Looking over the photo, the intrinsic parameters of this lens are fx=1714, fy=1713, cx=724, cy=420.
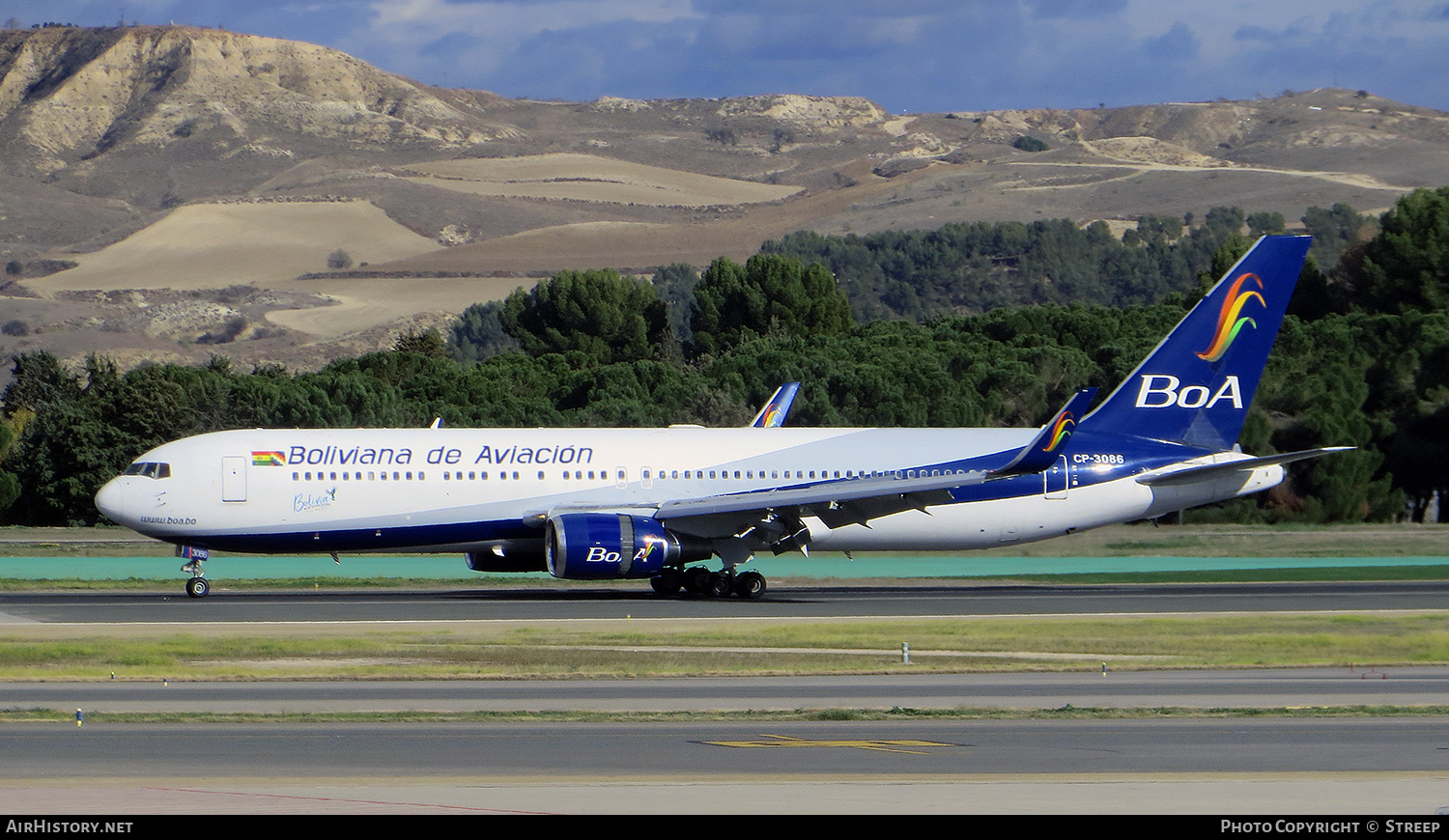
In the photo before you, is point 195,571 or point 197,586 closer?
Answer: point 197,586

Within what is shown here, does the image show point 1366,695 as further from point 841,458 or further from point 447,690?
point 841,458

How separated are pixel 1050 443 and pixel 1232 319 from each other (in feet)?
26.1

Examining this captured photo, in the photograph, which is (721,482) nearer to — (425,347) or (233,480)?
(233,480)

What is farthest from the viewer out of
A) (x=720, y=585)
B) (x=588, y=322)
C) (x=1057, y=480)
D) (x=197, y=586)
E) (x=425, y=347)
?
(x=425, y=347)

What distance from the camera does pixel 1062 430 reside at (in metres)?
31.6

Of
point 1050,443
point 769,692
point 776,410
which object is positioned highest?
point 776,410

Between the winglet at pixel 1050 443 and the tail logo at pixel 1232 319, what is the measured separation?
238 inches

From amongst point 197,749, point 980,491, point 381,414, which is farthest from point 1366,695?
point 381,414

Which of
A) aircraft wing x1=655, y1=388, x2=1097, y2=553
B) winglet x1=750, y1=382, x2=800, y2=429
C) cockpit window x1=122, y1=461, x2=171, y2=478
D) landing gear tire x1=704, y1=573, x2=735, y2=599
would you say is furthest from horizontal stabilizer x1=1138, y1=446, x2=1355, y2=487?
cockpit window x1=122, y1=461, x2=171, y2=478

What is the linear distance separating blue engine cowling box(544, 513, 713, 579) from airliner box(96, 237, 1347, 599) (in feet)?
0.13

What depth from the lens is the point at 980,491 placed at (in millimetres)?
35344

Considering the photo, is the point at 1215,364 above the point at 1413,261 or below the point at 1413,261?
below

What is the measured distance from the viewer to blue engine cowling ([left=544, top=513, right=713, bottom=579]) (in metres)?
31.5

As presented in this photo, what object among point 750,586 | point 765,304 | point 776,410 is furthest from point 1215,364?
point 765,304
